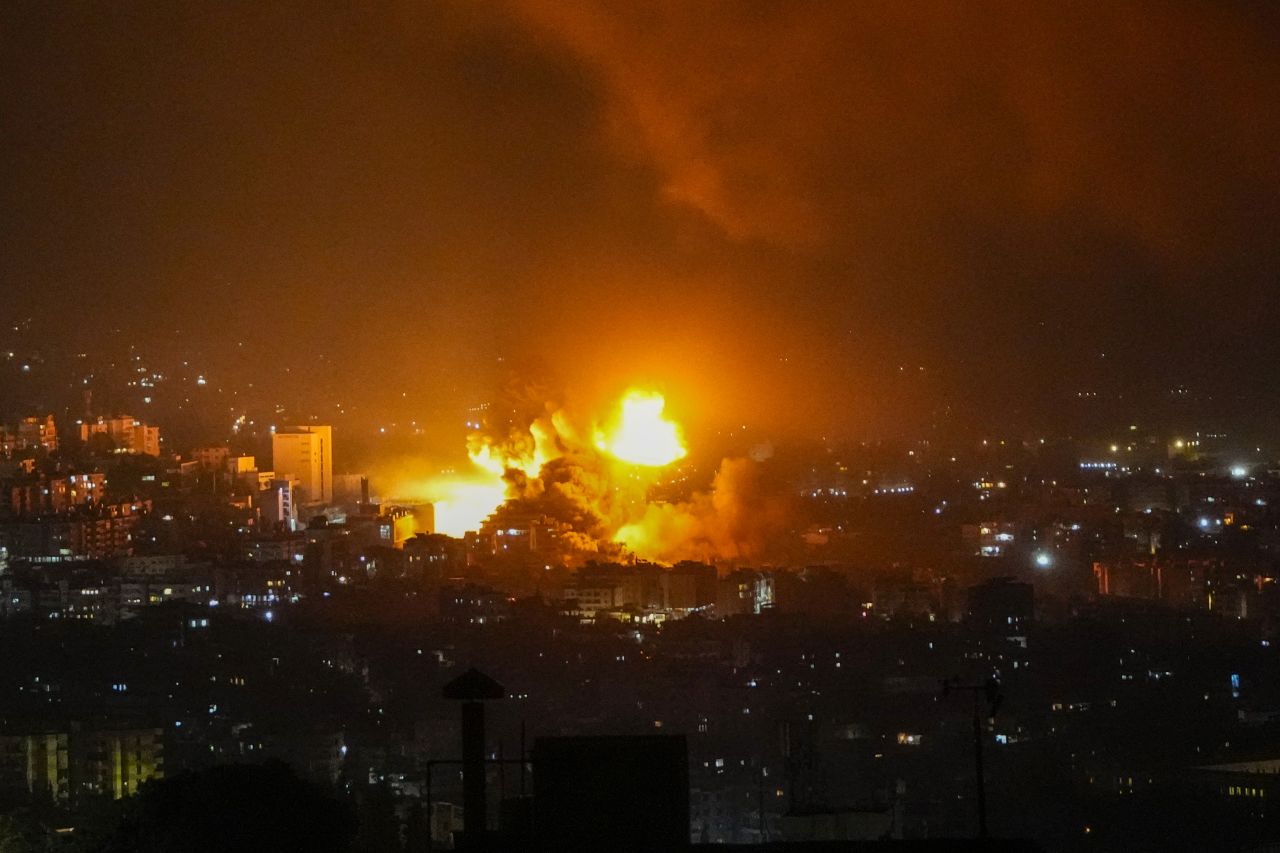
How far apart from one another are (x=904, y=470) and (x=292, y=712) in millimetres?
17769

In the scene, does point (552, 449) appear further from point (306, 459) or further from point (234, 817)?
point (234, 817)

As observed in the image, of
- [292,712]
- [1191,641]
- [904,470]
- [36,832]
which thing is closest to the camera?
[36,832]

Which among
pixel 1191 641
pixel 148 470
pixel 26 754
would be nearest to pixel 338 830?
pixel 26 754

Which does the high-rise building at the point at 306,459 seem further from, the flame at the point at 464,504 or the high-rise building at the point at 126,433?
the flame at the point at 464,504

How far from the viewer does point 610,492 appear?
21734 mm

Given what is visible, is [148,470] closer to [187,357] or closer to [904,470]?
[187,357]

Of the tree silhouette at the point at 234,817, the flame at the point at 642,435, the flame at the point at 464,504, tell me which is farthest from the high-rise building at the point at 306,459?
the tree silhouette at the point at 234,817

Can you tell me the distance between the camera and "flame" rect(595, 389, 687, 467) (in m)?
22.1

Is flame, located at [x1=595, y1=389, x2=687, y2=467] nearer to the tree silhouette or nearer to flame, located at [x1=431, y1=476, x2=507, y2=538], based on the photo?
flame, located at [x1=431, y1=476, x2=507, y2=538]

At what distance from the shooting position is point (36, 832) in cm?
1081

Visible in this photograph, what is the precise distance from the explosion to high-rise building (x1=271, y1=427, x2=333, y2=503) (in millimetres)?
5665

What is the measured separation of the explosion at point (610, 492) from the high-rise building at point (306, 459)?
5665mm

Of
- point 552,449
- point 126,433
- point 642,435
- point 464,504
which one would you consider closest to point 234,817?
point 552,449

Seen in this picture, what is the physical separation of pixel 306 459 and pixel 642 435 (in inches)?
306
